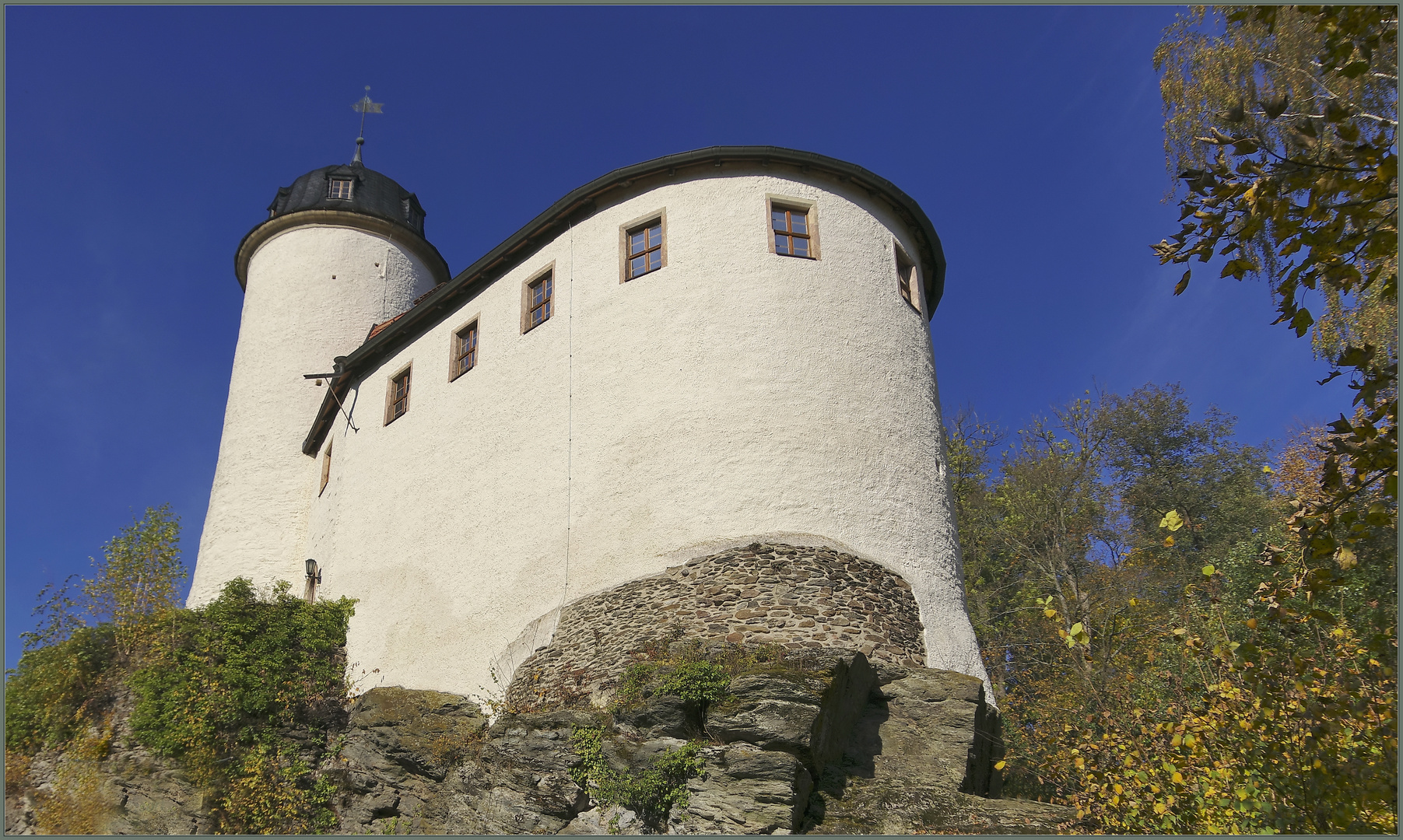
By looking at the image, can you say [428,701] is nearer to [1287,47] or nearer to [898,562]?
[898,562]

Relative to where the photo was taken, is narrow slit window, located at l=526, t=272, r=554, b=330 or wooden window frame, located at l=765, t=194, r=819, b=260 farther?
narrow slit window, located at l=526, t=272, r=554, b=330

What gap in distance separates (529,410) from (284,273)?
12.4m

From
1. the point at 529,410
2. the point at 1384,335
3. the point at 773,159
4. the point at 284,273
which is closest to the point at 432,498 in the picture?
the point at 529,410

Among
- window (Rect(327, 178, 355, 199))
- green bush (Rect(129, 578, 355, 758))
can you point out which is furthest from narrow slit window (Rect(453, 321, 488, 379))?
window (Rect(327, 178, 355, 199))

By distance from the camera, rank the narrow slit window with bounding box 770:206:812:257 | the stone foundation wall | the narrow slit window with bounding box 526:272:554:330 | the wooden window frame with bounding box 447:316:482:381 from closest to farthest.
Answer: the stone foundation wall, the narrow slit window with bounding box 770:206:812:257, the narrow slit window with bounding box 526:272:554:330, the wooden window frame with bounding box 447:316:482:381

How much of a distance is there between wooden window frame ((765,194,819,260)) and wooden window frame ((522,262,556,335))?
3.82 m

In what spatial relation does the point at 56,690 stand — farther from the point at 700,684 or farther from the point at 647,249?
the point at 647,249

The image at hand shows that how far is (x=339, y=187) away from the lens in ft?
87.2

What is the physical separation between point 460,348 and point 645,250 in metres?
4.61

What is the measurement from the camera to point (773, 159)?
15969mm

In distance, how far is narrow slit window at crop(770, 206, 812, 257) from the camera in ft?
50.9

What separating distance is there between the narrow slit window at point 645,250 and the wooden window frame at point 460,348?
11.5 feet

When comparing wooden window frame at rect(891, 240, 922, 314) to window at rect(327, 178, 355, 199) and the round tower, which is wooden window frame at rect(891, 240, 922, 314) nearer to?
the round tower

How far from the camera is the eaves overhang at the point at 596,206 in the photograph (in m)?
15.9
